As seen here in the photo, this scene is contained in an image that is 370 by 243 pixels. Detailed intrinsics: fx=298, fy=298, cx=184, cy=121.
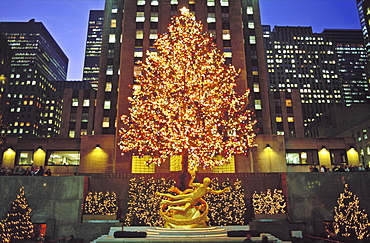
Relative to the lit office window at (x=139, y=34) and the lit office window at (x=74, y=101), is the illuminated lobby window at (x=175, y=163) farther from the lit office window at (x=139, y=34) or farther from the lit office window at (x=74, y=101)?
the lit office window at (x=74, y=101)

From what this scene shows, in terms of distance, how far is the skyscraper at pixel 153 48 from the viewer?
142ft

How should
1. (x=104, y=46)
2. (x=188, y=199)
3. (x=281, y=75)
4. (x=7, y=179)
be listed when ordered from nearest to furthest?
(x=188, y=199), (x=7, y=179), (x=104, y=46), (x=281, y=75)

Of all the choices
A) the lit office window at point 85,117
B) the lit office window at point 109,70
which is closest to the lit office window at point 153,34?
the lit office window at point 109,70

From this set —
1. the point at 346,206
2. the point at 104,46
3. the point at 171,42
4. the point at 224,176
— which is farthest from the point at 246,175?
the point at 104,46

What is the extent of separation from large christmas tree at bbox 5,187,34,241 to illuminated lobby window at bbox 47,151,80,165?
22.0 meters

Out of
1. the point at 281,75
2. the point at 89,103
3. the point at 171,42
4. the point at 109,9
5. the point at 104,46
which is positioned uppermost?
the point at 281,75

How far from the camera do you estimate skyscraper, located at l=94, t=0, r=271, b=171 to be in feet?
142

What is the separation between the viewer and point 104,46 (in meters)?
59.3

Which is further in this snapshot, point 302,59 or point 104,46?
point 302,59

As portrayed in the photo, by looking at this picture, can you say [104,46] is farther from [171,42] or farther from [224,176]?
[224,176]

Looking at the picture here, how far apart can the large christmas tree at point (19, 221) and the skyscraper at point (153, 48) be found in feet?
55.6

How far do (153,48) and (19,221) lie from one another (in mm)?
30574

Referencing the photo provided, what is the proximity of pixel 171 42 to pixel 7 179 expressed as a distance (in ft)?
54.3

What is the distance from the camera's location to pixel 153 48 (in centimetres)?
4484
